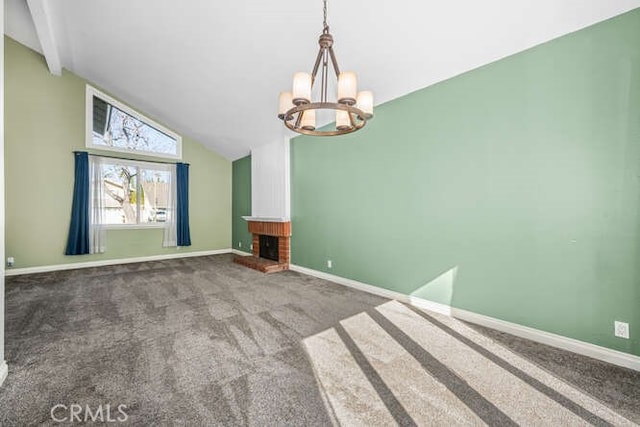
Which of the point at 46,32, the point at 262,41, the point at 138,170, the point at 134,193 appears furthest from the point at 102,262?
the point at 262,41

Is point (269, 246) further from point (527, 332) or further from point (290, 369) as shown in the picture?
point (527, 332)

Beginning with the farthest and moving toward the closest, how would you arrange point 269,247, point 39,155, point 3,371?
point 269,247
point 39,155
point 3,371

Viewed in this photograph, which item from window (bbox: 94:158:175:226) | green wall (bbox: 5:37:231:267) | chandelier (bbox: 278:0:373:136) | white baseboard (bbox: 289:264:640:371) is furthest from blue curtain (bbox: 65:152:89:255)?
white baseboard (bbox: 289:264:640:371)

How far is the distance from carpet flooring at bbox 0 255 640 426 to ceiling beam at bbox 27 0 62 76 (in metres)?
3.94

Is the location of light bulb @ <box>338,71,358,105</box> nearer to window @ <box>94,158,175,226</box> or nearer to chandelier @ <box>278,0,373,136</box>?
chandelier @ <box>278,0,373,136</box>

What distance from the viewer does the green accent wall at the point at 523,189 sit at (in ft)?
6.89

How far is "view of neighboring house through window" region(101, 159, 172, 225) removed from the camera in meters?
5.89

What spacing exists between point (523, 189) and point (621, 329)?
50.5 inches

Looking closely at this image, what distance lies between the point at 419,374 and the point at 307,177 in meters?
3.70

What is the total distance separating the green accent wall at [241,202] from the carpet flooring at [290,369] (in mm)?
3717

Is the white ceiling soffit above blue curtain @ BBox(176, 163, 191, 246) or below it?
above

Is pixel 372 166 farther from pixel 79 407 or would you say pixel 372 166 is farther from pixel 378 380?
pixel 79 407

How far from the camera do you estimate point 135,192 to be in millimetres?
6234

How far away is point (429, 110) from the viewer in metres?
3.27
